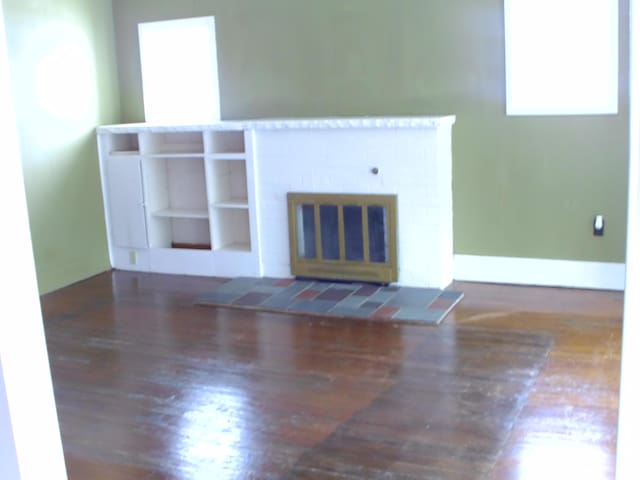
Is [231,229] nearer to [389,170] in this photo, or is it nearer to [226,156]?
[226,156]

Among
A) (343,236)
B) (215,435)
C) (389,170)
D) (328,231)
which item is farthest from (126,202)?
(215,435)

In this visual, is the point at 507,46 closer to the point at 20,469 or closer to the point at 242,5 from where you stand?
the point at 242,5

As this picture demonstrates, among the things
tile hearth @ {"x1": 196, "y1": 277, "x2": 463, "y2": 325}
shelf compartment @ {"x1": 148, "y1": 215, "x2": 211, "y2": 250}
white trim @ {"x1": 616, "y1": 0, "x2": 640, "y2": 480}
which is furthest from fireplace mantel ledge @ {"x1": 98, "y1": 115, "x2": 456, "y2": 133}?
white trim @ {"x1": 616, "y1": 0, "x2": 640, "y2": 480}

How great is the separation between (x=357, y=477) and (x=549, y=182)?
307 cm

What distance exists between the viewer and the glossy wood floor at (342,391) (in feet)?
10.2

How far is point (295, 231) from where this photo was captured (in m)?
5.77

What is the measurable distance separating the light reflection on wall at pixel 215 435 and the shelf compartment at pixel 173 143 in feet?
9.60

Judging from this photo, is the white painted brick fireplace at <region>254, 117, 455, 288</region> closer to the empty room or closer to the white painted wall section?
the empty room

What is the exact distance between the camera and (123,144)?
6578 mm

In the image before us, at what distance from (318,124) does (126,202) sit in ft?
6.18

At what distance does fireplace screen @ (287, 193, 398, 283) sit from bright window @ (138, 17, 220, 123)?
129 cm

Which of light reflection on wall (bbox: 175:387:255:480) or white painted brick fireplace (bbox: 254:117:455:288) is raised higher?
white painted brick fireplace (bbox: 254:117:455:288)

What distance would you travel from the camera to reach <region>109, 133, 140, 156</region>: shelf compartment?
6.44 metres

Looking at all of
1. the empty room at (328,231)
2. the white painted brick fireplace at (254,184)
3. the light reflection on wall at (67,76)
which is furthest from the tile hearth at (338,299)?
the light reflection on wall at (67,76)
